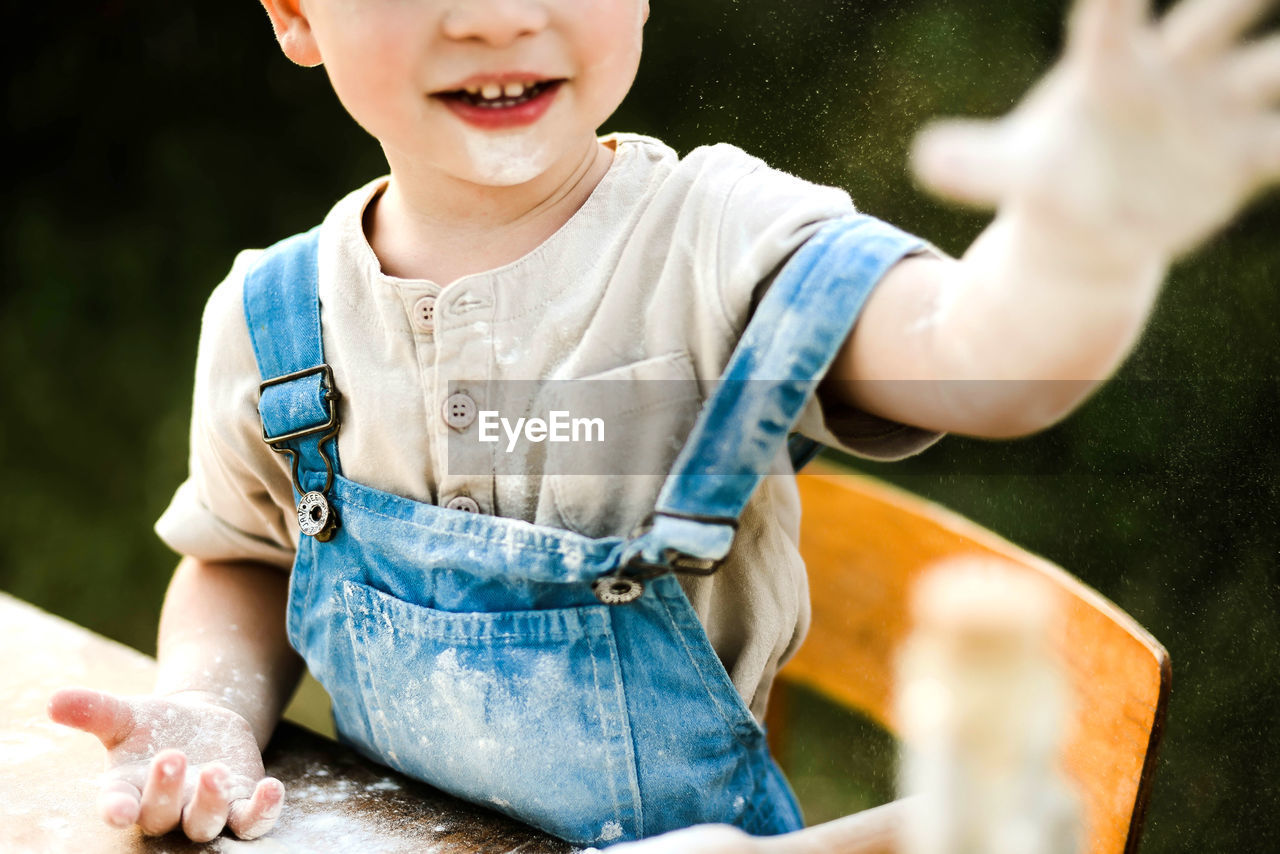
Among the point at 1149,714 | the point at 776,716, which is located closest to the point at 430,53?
the point at 1149,714

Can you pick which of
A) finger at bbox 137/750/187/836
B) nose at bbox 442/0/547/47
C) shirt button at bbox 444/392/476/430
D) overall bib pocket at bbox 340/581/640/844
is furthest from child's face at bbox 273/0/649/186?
finger at bbox 137/750/187/836

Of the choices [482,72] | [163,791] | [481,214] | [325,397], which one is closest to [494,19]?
[482,72]

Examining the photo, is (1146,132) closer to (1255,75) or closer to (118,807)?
(1255,75)

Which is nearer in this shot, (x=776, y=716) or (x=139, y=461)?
(x=776, y=716)

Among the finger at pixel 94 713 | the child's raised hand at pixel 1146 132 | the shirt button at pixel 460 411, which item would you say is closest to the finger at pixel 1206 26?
the child's raised hand at pixel 1146 132

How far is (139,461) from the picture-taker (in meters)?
2.11

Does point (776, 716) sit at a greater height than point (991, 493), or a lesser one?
lesser

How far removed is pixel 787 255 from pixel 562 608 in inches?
9.3

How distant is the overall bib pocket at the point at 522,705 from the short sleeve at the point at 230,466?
5.3 inches

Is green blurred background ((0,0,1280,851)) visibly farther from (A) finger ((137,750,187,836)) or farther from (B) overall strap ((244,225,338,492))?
(A) finger ((137,750,187,836))

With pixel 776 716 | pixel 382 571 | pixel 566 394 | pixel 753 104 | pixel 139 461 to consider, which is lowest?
pixel 139 461

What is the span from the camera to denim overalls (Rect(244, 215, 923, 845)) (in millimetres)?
600

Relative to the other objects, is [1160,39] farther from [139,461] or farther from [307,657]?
[139,461]

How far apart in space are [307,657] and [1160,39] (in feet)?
2.09
